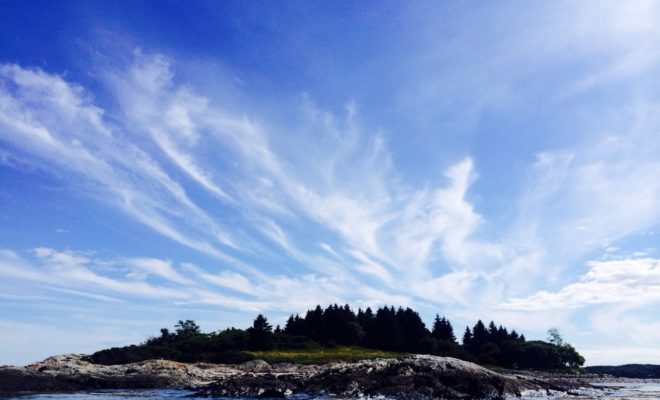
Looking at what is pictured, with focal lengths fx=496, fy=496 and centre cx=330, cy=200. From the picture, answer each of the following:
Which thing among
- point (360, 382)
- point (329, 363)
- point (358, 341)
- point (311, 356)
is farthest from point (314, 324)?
point (360, 382)

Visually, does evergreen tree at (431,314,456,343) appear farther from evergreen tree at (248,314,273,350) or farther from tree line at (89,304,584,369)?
evergreen tree at (248,314,273,350)

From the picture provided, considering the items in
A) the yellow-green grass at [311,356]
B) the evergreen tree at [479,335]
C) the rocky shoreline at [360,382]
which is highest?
the evergreen tree at [479,335]

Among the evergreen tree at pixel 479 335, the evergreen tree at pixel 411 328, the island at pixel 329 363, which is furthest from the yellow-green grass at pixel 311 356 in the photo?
the evergreen tree at pixel 479 335

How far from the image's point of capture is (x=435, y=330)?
11888 cm

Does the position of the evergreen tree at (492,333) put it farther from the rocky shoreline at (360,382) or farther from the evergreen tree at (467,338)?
the rocky shoreline at (360,382)

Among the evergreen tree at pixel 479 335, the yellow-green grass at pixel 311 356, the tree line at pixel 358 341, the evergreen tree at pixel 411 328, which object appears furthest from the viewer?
the evergreen tree at pixel 479 335

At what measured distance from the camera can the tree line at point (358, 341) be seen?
9389 centimetres

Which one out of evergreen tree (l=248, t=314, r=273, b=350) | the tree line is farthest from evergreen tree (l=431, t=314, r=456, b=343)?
evergreen tree (l=248, t=314, r=273, b=350)

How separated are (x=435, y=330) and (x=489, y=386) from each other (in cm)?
7733

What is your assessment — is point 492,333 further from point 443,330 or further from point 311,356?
point 311,356

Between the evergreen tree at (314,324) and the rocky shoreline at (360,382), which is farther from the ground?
the evergreen tree at (314,324)

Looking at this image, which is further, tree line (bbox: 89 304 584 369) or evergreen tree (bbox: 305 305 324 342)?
evergreen tree (bbox: 305 305 324 342)

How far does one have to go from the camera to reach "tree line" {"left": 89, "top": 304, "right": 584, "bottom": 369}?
93.9 meters

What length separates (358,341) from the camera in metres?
105
